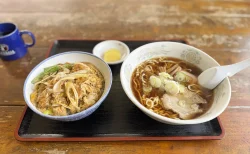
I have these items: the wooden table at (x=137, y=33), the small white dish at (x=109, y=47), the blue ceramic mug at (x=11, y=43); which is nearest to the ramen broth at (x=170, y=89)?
the wooden table at (x=137, y=33)

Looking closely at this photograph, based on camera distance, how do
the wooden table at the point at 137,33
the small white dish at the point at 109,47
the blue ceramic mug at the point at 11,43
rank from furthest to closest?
the small white dish at the point at 109,47 → the blue ceramic mug at the point at 11,43 → the wooden table at the point at 137,33

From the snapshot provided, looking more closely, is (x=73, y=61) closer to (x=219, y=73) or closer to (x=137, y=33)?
(x=137, y=33)

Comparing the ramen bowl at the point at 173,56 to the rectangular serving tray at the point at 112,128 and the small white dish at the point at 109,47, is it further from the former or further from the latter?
the small white dish at the point at 109,47

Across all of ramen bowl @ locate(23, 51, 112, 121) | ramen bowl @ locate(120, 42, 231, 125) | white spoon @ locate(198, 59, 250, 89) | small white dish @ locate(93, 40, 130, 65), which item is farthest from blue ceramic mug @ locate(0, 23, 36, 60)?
white spoon @ locate(198, 59, 250, 89)

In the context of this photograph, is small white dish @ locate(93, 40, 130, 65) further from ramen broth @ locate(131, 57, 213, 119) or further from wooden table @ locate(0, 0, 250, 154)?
ramen broth @ locate(131, 57, 213, 119)

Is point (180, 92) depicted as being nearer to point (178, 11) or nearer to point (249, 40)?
point (249, 40)

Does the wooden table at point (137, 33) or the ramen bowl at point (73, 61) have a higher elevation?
the ramen bowl at point (73, 61)

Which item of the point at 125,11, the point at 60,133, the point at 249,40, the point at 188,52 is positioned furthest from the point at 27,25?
the point at 249,40

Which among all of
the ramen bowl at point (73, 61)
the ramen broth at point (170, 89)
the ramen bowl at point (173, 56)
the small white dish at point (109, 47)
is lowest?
the small white dish at point (109, 47)
